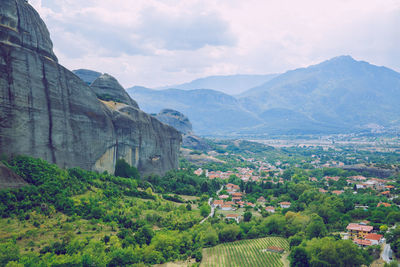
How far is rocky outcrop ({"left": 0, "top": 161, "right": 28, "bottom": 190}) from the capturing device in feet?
115

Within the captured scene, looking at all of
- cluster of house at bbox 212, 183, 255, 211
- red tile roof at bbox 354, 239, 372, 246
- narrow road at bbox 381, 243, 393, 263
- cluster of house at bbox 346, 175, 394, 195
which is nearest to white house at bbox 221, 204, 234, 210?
cluster of house at bbox 212, 183, 255, 211

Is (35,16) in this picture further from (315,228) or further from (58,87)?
(315,228)

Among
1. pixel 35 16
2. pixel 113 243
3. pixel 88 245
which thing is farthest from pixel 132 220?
pixel 35 16

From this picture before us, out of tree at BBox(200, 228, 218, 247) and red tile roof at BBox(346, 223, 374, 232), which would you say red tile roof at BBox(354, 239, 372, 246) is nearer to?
red tile roof at BBox(346, 223, 374, 232)

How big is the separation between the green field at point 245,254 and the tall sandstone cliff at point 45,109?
22.9 meters

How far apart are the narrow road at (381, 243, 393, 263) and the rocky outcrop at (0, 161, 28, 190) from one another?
4238 cm

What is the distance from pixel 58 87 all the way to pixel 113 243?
919 inches

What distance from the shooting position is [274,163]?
139 meters

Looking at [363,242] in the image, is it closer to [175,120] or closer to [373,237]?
[373,237]

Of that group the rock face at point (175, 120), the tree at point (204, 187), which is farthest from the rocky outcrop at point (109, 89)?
the rock face at point (175, 120)

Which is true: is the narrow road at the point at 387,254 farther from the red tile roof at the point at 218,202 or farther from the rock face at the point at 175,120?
the rock face at the point at 175,120

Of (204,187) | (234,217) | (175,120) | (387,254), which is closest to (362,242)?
(387,254)

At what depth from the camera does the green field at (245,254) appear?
3912cm

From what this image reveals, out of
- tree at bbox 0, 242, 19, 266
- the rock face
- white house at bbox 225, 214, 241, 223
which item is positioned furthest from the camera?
the rock face
